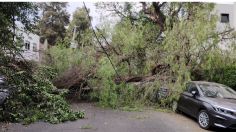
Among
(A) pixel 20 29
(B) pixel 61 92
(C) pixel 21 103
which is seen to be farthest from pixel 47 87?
(A) pixel 20 29

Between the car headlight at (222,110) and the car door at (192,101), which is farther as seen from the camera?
the car door at (192,101)

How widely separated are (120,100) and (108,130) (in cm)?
424

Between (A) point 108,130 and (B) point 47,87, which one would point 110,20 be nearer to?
(B) point 47,87

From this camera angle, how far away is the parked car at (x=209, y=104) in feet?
34.7

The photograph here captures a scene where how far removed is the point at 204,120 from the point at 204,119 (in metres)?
0.04

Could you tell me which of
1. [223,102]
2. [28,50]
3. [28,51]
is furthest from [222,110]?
[28,51]

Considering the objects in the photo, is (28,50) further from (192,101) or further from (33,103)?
(192,101)

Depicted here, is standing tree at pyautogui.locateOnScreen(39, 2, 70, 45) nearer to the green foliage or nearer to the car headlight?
the green foliage

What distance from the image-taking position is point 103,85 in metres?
14.4

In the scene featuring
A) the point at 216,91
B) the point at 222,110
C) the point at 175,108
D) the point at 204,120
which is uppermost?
the point at 216,91

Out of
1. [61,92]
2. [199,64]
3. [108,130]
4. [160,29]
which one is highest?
[160,29]

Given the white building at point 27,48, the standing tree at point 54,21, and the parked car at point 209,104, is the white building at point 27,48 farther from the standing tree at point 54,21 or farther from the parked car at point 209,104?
the standing tree at point 54,21

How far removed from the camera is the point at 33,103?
12.7 meters

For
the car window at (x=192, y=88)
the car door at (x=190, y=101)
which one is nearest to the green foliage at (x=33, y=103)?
the car door at (x=190, y=101)
